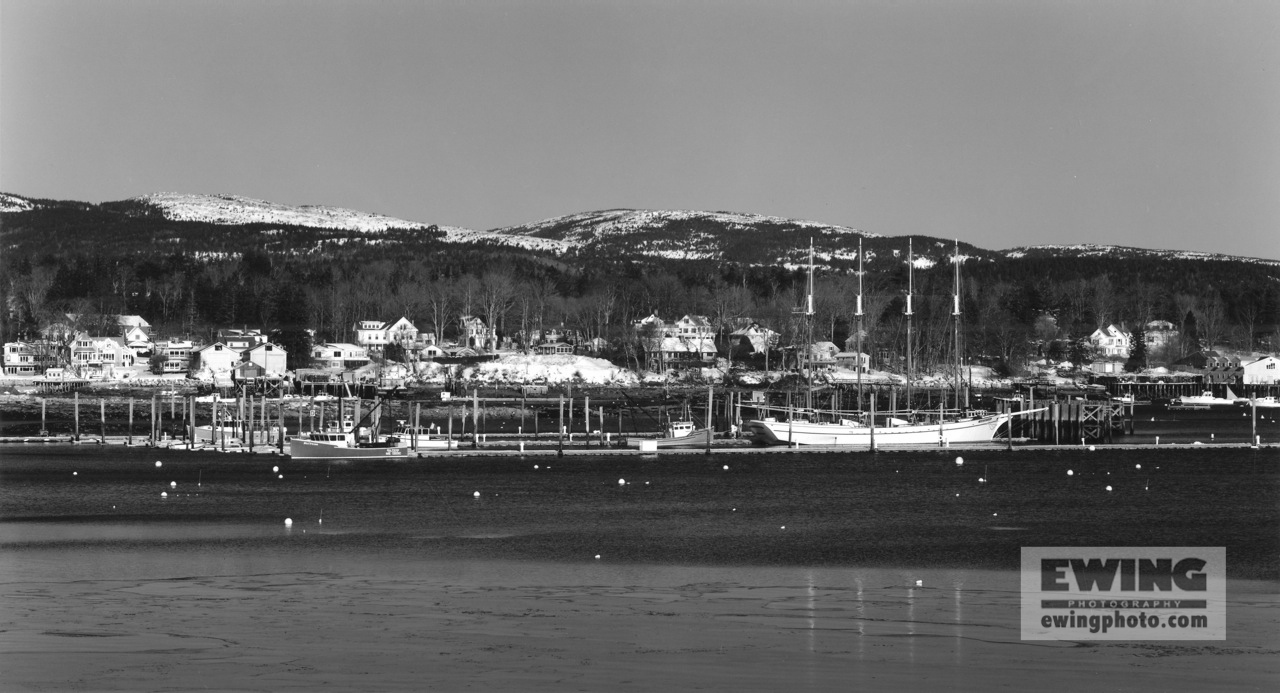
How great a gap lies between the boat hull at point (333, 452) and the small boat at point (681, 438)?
12.5 m

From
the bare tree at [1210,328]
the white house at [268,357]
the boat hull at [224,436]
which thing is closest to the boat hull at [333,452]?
the boat hull at [224,436]

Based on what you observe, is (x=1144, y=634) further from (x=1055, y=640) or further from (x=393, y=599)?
(x=393, y=599)

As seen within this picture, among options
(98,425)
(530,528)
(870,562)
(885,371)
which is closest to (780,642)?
(870,562)

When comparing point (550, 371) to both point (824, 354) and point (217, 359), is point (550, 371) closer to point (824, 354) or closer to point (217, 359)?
point (217, 359)

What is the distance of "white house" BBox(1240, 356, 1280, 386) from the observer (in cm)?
16050

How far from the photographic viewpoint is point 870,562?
1233 inches

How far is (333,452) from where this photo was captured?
64812 millimetres

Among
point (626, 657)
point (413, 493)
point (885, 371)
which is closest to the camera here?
point (626, 657)

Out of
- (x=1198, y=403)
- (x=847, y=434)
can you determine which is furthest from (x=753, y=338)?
(x=847, y=434)

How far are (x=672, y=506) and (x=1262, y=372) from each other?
13349 centimetres

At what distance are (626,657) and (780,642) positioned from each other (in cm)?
249

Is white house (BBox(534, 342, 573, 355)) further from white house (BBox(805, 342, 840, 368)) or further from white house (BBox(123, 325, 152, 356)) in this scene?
white house (BBox(123, 325, 152, 356))

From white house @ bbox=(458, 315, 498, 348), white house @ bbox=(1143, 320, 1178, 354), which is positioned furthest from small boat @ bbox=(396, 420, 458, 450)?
white house @ bbox=(1143, 320, 1178, 354)

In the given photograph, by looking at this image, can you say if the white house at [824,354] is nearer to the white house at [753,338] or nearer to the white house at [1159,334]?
the white house at [753,338]
